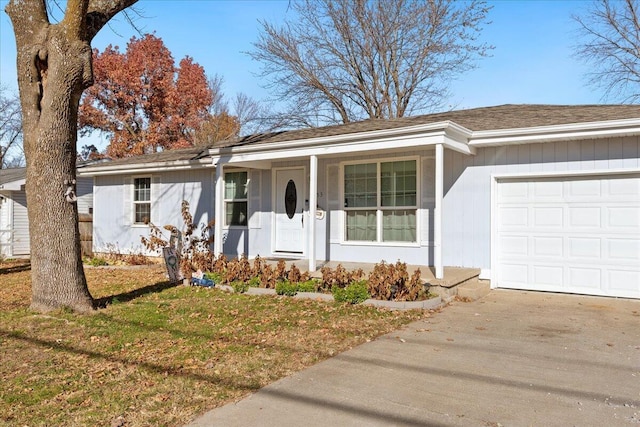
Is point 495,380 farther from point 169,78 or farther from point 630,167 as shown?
point 169,78

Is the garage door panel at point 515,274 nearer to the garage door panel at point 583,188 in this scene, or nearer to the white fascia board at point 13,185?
the garage door panel at point 583,188

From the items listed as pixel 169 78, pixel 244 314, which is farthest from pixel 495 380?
pixel 169 78

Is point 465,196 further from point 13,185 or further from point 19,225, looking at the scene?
point 19,225

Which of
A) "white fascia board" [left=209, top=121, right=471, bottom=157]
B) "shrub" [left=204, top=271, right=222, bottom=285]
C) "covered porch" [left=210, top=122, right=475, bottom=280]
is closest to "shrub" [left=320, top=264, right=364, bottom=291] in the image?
"covered porch" [left=210, top=122, right=475, bottom=280]

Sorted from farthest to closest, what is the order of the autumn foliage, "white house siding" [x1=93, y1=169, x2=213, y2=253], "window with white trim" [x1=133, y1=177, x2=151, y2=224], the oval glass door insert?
the autumn foliage, "window with white trim" [x1=133, y1=177, x2=151, y2=224], "white house siding" [x1=93, y1=169, x2=213, y2=253], the oval glass door insert

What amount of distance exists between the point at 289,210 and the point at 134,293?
4101 millimetres

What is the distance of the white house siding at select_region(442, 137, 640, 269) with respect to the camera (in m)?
8.04

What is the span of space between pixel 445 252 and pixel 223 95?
90.4 ft

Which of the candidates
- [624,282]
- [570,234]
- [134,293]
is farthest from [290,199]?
[624,282]

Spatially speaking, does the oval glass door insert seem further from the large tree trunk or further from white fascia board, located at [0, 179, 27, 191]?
white fascia board, located at [0, 179, 27, 191]

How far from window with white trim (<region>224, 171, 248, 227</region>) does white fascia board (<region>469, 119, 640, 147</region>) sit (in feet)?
18.9

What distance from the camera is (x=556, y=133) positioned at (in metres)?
8.09

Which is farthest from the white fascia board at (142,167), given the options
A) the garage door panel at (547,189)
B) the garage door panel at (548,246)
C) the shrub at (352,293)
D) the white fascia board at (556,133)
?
the garage door panel at (548,246)

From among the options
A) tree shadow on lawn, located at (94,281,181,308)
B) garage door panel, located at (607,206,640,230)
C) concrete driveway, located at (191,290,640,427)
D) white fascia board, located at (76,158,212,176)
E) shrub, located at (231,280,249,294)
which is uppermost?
white fascia board, located at (76,158,212,176)
